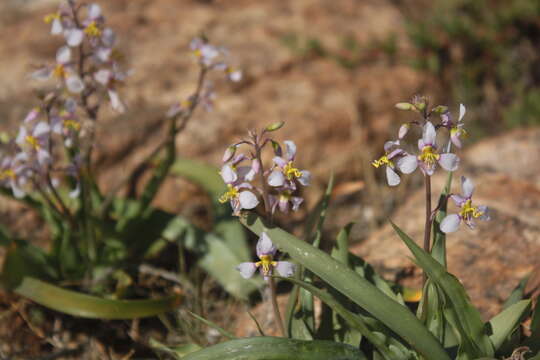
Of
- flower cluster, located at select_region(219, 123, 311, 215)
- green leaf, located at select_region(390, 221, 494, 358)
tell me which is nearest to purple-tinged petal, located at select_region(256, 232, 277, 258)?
flower cluster, located at select_region(219, 123, 311, 215)

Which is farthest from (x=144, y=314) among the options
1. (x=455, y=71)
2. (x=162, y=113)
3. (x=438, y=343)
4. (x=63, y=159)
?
(x=455, y=71)

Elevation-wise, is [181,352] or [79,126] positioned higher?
[79,126]

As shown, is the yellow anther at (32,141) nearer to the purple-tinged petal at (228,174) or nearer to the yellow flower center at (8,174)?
the yellow flower center at (8,174)

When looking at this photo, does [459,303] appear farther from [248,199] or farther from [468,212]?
[248,199]

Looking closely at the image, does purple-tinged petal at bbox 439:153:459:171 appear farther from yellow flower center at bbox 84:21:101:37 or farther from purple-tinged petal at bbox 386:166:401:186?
yellow flower center at bbox 84:21:101:37

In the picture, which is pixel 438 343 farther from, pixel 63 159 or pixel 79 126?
pixel 63 159

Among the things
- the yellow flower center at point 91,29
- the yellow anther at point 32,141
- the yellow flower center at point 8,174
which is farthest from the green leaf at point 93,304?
the yellow flower center at point 91,29
